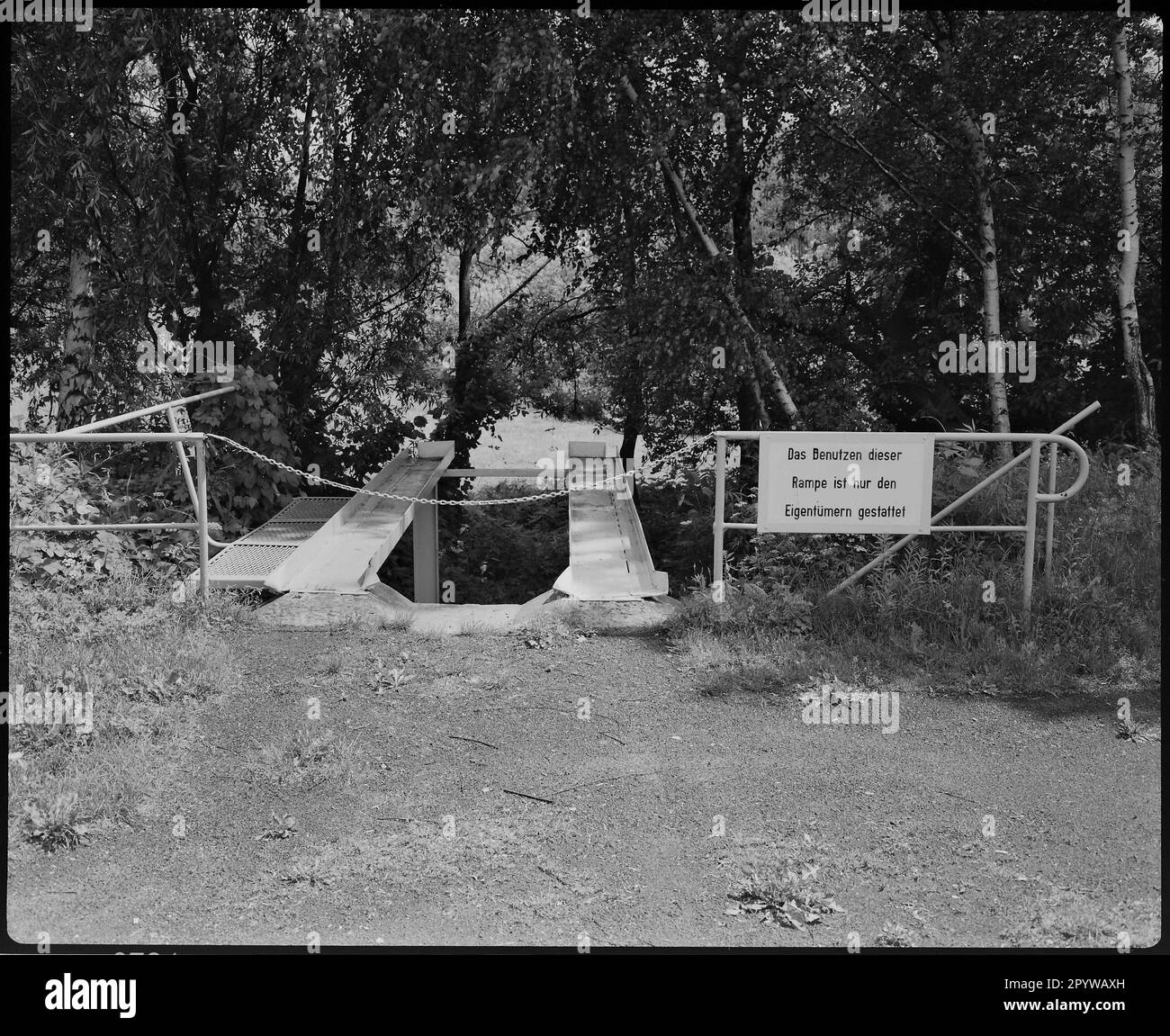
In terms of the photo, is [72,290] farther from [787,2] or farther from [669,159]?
[787,2]

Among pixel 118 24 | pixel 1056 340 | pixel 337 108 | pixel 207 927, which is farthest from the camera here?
pixel 1056 340

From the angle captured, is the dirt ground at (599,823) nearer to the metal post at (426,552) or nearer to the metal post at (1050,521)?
the metal post at (1050,521)

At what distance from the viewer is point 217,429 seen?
449 inches

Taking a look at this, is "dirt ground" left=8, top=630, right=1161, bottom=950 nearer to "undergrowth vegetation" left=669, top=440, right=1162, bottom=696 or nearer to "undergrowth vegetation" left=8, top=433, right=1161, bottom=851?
"undergrowth vegetation" left=8, top=433, right=1161, bottom=851

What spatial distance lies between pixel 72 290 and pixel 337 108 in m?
3.28

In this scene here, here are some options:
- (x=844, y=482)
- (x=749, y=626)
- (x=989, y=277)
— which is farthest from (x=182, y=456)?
(x=989, y=277)

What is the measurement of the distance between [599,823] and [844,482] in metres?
3.38

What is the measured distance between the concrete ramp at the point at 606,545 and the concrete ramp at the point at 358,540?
1444 millimetres

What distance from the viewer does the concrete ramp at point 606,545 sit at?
28.3 feet

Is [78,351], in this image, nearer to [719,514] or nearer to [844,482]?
[719,514]

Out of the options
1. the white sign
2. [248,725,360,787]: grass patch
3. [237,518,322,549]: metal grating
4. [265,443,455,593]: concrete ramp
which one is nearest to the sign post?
the white sign

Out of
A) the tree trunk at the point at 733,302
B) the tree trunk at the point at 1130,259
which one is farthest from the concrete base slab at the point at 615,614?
the tree trunk at the point at 1130,259

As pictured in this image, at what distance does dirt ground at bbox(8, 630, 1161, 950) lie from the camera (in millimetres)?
4633

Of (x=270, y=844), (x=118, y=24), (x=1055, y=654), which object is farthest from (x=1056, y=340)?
(x=270, y=844)
